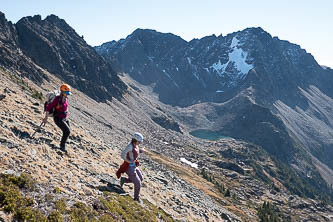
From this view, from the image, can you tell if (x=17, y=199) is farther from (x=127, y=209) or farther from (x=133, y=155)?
(x=133, y=155)

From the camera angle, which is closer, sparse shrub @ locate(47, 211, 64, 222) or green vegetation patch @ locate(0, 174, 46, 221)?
green vegetation patch @ locate(0, 174, 46, 221)

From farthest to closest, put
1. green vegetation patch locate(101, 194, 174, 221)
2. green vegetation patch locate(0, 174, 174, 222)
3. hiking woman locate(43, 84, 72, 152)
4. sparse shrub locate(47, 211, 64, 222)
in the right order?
1. hiking woman locate(43, 84, 72, 152)
2. green vegetation patch locate(101, 194, 174, 221)
3. sparse shrub locate(47, 211, 64, 222)
4. green vegetation patch locate(0, 174, 174, 222)

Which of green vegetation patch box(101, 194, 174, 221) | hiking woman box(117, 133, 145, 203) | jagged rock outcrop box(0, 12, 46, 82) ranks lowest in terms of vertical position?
jagged rock outcrop box(0, 12, 46, 82)

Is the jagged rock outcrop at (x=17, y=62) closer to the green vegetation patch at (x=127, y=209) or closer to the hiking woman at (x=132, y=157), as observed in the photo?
the hiking woman at (x=132, y=157)

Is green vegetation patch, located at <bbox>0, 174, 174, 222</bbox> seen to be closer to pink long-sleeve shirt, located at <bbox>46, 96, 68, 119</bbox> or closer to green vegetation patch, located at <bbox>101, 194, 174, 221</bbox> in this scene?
green vegetation patch, located at <bbox>101, 194, 174, 221</bbox>

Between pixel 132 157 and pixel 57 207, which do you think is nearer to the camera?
pixel 57 207

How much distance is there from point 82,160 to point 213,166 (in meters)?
168

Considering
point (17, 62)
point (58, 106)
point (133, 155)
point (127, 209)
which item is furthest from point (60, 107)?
point (17, 62)

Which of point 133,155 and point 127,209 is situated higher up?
point 133,155

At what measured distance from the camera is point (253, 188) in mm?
159375

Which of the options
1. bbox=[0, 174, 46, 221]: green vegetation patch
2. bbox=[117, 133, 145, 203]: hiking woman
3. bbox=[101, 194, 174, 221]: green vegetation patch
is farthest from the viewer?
bbox=[117, 133, 145, 203]: hiking woman

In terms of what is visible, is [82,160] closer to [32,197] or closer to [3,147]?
[3,147]

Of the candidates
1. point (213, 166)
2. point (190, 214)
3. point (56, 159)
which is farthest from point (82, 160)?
point (213, 166)

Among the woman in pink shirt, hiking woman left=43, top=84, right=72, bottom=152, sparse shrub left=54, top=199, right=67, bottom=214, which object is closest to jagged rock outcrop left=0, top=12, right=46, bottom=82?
hiking woman left=43, top=84, right=72, bottom=152
